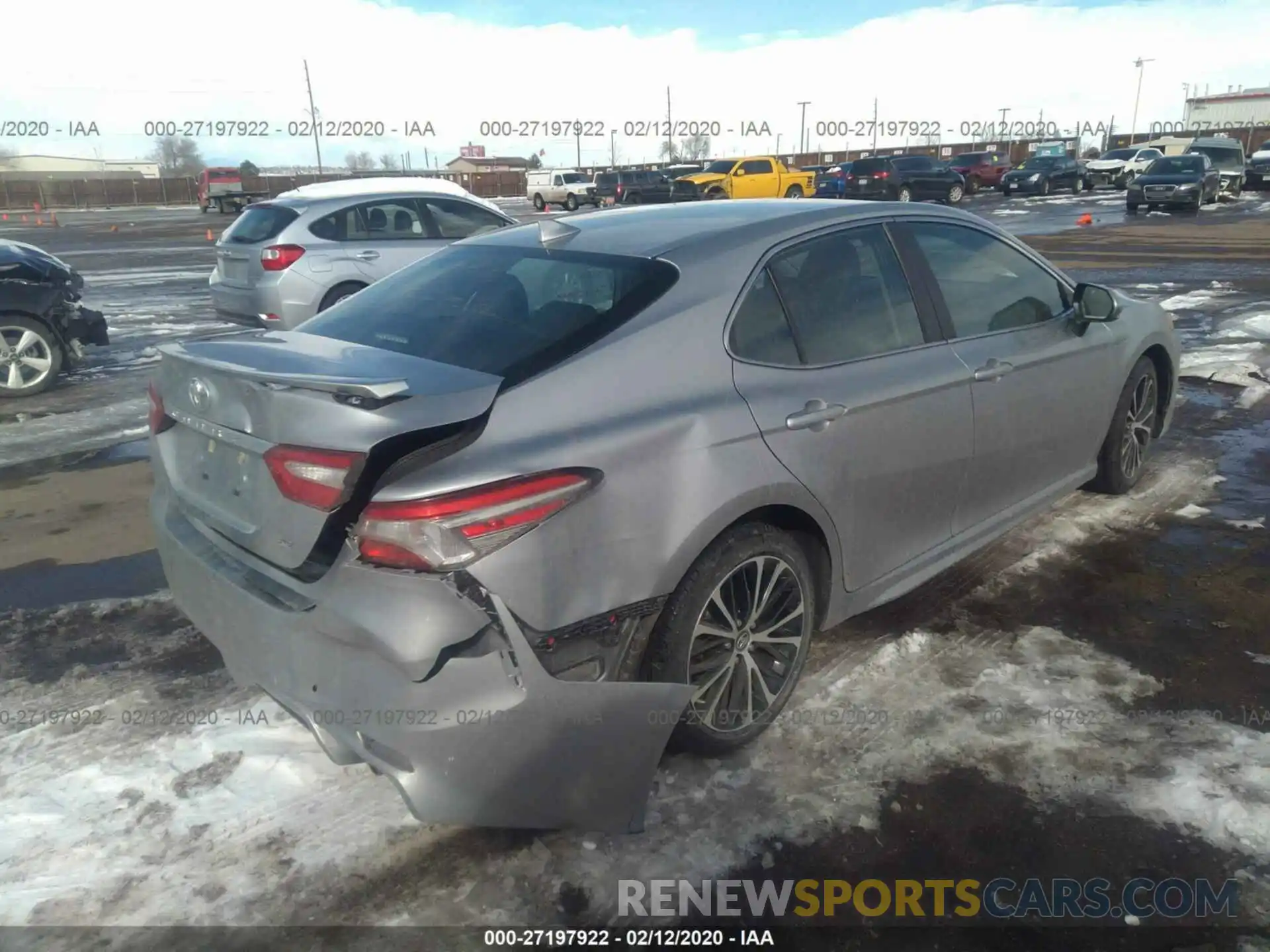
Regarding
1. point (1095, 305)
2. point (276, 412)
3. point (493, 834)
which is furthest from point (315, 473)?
point (1095, 305)

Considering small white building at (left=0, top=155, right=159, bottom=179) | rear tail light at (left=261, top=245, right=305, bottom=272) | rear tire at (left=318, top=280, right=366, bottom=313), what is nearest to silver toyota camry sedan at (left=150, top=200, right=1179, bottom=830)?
rear tire at (left=318, top=280, right=366, bottom=313)

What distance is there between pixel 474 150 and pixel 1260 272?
9215 centimetres

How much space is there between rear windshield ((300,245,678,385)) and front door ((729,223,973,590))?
1.33 ft

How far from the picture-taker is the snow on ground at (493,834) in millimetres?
2457

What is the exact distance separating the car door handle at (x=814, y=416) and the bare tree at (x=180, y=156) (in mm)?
111237

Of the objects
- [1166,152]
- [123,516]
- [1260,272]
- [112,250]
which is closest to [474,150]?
[1166,152]

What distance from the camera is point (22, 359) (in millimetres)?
7973

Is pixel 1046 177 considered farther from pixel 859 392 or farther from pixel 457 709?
pixel 457 709

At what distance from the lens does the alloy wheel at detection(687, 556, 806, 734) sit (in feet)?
9.13

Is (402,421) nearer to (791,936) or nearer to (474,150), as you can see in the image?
(791,936)

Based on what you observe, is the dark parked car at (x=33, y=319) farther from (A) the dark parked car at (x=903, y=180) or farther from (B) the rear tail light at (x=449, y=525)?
(A) the dark parked car at (x=903, y=180)

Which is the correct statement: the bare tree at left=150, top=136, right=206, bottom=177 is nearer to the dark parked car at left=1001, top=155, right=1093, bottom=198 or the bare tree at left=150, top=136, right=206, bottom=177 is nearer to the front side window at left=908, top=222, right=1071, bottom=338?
the dark parked car at left=1001, top=155, right=1093, bottom=198

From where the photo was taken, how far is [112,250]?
2280 cm

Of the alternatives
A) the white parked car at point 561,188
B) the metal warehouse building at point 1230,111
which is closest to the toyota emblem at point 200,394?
the white parked car at point 561,188
